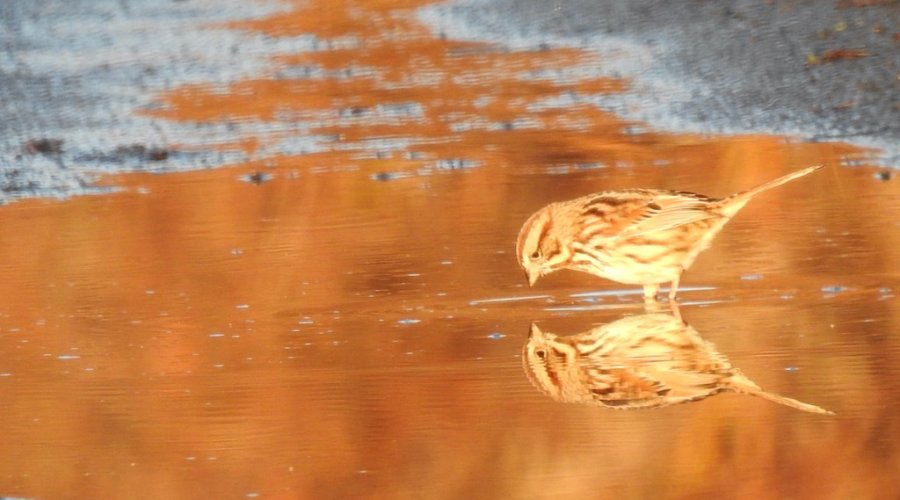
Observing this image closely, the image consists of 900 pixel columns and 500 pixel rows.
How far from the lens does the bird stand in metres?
6.54

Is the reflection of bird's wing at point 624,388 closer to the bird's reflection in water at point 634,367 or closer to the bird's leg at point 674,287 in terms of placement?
the bird's reflection in water at point 634,367

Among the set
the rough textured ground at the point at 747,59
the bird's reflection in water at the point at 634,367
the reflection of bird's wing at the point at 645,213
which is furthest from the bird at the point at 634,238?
the rough textured ground at the point at 747,59

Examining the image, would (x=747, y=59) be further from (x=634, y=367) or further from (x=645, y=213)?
(x=634, y=367)

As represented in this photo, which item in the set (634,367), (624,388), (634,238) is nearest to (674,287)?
(634,238)

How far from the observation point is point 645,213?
670cm

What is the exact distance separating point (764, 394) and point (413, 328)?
1.42 metres

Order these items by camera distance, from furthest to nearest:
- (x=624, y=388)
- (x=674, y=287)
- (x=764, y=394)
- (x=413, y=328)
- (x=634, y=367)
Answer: (x=674, y=287), (x=413, y=328), (x=634, y=367), (x=624, y=388), (x=764, y=394)

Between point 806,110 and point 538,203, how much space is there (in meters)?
2.62

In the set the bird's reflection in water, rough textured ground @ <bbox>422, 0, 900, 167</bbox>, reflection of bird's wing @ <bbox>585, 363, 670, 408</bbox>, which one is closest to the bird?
the bird's reflection in water

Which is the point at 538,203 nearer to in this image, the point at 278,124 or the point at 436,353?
the point at 436,353

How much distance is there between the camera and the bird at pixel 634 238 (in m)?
6.54

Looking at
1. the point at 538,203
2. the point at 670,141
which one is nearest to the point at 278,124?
the point at 670,141

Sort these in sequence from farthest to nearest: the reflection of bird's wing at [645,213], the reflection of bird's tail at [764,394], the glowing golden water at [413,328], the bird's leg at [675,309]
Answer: the reflection of bird's wing at [645,213] → the bird's leg at [675,309] → the reflection of bird's tail at [764,394] → the glowing golden water at [413,328]

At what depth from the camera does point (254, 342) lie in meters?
5.96
